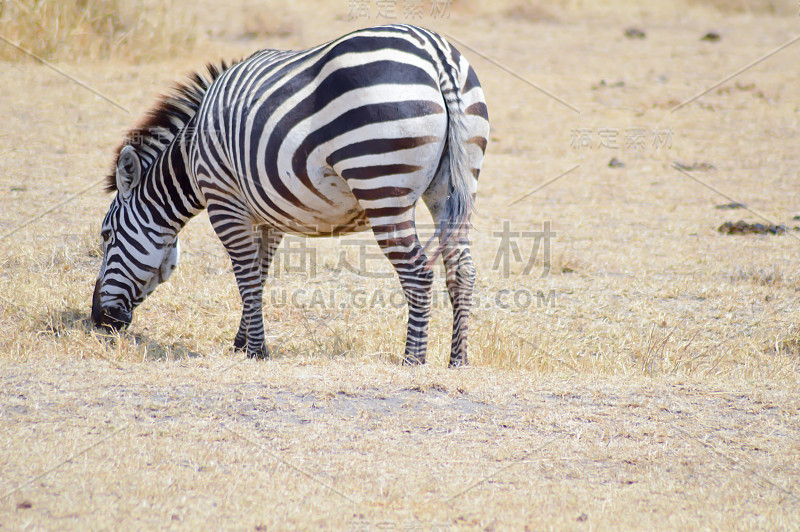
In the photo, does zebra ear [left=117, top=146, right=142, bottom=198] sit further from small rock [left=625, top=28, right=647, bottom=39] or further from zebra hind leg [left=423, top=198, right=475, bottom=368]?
small rock [left=625, top=28, right=647, bottom=39]

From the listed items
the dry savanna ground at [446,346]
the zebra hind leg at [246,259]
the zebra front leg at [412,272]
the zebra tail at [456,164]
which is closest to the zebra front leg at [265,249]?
the zebra hind leg at [246,259]

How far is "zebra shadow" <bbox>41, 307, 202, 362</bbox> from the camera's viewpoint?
515cm

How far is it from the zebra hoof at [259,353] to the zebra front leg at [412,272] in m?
1.11

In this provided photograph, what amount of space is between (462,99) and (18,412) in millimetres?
2987

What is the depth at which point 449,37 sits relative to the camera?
51.4 feet

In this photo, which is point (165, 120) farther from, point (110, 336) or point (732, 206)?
point (732, 206)

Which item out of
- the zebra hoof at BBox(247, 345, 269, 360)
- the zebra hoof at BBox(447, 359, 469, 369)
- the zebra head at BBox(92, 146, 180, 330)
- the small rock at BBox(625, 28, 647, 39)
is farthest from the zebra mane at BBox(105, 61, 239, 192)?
the small rock at BBox(625, 28, 647, 39)

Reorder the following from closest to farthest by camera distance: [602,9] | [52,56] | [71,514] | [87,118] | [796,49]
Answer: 1. [71,514]
2. [87,118]
3. [52,56]
4. [796,49]
5. [602,9]

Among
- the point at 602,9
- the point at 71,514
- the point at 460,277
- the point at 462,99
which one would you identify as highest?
the point at 602,9

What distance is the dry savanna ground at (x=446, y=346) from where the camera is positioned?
10.3ft

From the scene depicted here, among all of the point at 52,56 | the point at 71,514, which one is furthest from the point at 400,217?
the point at 52,56

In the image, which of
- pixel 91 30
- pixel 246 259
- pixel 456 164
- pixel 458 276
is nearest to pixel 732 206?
pixel 458 276

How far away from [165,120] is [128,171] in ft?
1.64

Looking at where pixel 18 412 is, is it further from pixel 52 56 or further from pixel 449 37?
pixel 449 37
